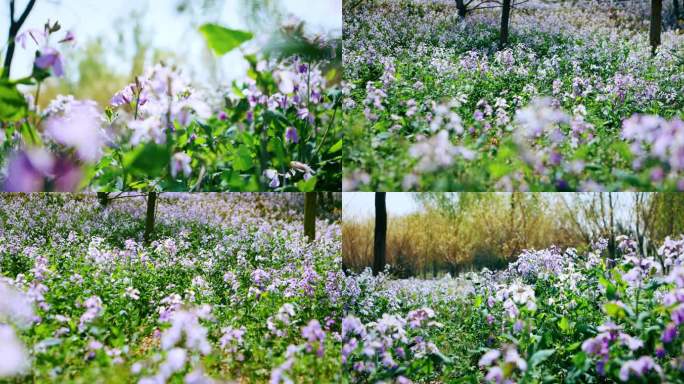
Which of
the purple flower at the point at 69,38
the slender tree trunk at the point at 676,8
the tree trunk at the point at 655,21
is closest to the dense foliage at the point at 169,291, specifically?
the purple flower at the point at 69,38

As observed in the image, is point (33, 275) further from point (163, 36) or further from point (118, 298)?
point (163, 36)

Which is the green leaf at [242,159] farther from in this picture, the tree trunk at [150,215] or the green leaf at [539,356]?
the green leaf at [539,356]

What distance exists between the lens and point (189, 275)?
2.78 meters

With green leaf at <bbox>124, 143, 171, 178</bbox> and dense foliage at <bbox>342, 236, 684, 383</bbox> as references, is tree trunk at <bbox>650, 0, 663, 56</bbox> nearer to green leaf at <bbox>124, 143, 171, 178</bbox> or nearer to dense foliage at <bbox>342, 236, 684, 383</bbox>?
dense foliage at <bbox>342, 236, 684, 383</bbox>

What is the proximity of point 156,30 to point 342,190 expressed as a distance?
107cm

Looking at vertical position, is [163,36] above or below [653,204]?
above

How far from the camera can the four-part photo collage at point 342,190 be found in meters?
2.35

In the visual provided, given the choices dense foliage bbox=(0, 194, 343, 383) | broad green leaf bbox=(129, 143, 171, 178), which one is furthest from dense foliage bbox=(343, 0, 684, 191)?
broad green leaf bbox=(129, 143, 171, 178)

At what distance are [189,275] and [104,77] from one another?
92cm

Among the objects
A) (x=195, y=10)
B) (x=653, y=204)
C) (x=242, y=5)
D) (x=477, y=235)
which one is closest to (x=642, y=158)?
(x=653, y=204)

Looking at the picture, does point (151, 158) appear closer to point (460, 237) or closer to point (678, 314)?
point (460, 237)

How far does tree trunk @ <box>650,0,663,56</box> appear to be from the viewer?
271 centimetres

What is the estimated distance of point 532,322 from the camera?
2.53m

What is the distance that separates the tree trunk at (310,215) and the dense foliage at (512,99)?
20 cm
